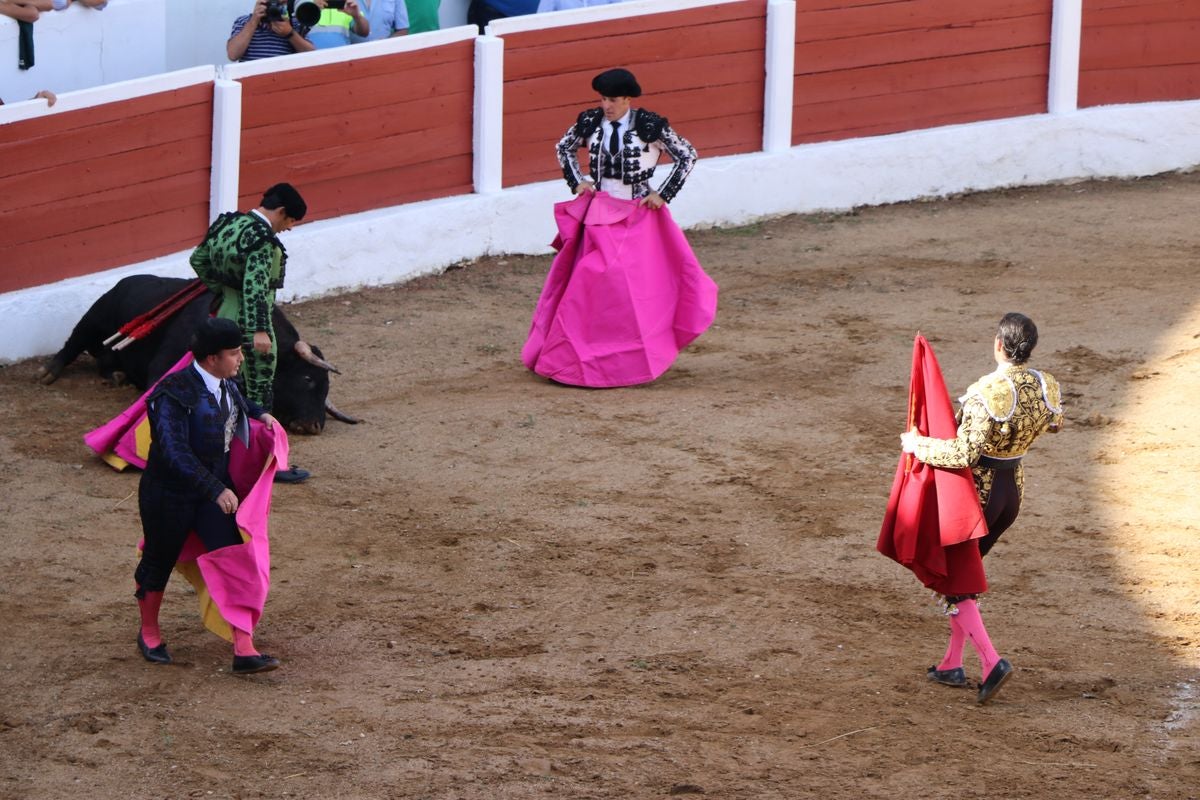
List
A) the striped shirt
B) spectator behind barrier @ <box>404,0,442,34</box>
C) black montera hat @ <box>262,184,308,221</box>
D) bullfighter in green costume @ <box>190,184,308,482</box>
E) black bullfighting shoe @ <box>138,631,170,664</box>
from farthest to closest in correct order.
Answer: spectator behind barrier @ <box>404,0,442,34</box> < the striped shirt < bullfighter in green costume @ <box>190,184,308,482</box> < black montera hat @ <box>262,184,308,221</box> < black bullfighting shoe @ <box>138,631,170,664</box>

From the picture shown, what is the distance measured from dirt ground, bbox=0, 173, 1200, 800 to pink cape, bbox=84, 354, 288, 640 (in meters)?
0.19

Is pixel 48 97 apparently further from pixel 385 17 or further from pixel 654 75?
pixel 654 75

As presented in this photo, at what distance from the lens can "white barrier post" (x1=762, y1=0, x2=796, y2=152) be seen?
10891 millimetres

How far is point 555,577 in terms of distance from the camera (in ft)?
18.8

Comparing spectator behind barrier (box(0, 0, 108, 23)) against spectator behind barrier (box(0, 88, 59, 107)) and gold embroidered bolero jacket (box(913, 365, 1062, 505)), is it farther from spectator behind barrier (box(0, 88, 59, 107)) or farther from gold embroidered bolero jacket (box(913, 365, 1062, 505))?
gold embroidered bolero jacket (box(913, 365, 1062, 505))

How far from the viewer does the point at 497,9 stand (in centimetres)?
1064

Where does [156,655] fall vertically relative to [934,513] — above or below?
below

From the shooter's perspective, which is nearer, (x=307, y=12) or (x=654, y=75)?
(x=307, y=12)

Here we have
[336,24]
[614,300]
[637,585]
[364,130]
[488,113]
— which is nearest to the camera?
[637,585]

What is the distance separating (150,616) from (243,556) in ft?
1.06

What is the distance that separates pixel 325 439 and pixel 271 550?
4.27 ft

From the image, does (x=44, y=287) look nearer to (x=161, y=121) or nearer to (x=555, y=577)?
(x=161, y=121)

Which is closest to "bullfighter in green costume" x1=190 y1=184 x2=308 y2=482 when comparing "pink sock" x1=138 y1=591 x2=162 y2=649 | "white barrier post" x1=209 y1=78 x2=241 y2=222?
"pink sock" x1=138 y1=591 x2=162 y2=649

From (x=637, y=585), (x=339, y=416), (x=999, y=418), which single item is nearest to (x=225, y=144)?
(x=339, y=416)
